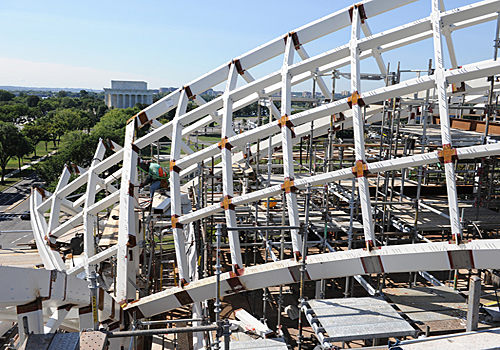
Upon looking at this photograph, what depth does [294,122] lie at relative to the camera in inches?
537

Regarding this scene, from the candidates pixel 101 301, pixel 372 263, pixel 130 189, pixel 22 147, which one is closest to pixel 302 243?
pixel 372 263

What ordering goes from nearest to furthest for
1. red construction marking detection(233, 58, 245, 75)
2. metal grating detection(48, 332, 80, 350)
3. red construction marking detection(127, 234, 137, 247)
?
metal grating detection(48, 332, 80, 350) → red construction marking detection(127, 234, 137, 247) → red construction marking detection(233, 58, 245, 75)

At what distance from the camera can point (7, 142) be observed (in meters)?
64.8

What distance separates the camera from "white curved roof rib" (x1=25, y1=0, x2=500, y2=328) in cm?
1118

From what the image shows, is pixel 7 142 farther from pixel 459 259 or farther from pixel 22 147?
pixel 459 259

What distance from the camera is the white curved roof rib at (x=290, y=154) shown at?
36.7 ft

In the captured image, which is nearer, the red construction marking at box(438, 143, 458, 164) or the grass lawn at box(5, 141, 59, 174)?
the red construction marking at box(438, 143, 458, 164)

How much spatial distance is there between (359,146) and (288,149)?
7.93 feet

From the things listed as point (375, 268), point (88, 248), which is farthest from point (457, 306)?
point (88, 248)

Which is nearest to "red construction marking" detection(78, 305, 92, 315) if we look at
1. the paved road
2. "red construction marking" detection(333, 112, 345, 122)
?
"red construction marking" detection(333, 112, 345, 122)

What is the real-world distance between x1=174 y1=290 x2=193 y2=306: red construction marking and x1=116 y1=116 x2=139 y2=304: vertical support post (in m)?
2.13

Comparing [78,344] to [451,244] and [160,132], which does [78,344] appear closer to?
[451,244]

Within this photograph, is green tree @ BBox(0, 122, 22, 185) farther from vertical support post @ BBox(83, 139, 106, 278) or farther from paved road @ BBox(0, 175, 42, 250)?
vertical support post @ BBox(83, 139, 106, 278)

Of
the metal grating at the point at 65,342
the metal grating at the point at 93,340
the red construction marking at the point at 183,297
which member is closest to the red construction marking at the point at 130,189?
the red construction marking at the point at 183,297
